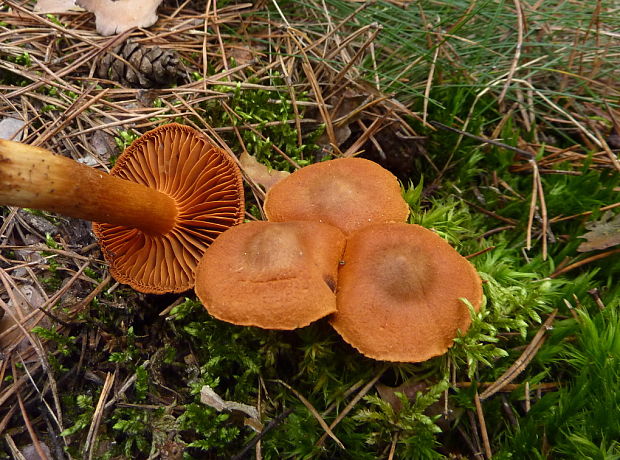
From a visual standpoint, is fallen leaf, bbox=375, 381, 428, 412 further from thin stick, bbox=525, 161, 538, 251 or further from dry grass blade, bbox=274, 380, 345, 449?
thin stick, bbox=525, 161, 538, 251

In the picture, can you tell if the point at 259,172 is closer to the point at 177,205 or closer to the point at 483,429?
the point at 177,205

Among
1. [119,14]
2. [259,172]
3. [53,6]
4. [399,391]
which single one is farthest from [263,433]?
[53,6]

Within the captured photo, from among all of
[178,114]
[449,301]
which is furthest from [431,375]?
[178,114]

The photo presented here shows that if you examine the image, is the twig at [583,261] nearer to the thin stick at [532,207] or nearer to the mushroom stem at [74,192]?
the thin stick at [532,207]

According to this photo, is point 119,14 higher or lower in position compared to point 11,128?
higher

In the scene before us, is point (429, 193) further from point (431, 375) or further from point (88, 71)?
point (88, 71)

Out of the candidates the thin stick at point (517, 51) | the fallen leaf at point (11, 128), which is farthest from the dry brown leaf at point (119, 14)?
the thin stick at point (517, 51)

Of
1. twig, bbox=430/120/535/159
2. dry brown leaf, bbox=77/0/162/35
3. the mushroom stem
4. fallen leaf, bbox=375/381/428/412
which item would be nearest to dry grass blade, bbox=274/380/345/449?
fallen leaf, bbox=375/381/428/412
